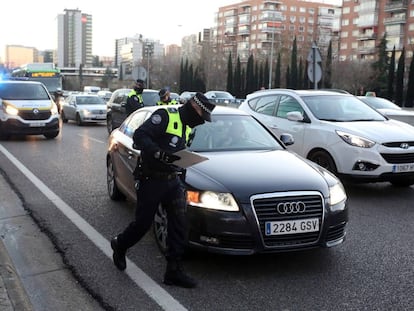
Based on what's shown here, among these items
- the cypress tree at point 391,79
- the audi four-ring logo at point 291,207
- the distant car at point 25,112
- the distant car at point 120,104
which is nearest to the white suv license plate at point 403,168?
the audi four-ring logo at point 291,207

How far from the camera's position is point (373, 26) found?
9750 centimetres

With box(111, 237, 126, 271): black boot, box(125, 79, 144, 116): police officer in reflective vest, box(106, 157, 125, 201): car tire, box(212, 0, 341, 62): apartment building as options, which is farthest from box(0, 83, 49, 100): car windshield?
box(212, 0, 341, 62): apartment building

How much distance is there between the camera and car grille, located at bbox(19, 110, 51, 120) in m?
15.2

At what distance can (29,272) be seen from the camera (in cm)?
470

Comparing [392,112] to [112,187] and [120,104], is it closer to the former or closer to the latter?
[120,104]

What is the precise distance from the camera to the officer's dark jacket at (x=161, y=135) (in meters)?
4.08

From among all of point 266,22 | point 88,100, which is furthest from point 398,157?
point 266,22

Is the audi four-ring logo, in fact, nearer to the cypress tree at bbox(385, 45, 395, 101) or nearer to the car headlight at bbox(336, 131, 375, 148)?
the car headlight at bbox(336, 131, 375, 148)

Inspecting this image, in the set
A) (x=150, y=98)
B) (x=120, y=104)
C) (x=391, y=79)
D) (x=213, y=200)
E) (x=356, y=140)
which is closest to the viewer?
(x=213, y=200)

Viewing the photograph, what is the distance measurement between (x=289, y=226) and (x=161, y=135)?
1.34m

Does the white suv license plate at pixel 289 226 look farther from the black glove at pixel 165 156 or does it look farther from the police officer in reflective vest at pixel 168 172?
the black glove at pixel 165 156

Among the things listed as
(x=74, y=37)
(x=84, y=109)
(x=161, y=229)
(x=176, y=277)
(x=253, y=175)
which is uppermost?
(x=74, y=37)

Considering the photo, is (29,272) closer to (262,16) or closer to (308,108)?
(308,108)

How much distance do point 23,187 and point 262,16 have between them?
12735 centimetres
